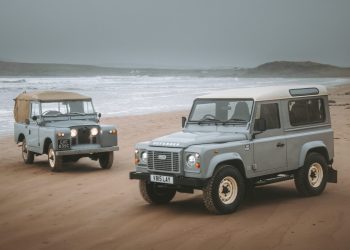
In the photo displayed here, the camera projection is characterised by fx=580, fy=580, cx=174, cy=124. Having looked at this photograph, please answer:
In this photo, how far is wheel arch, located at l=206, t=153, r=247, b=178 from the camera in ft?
27.2

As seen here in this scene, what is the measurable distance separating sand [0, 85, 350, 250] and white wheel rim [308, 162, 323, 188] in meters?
0.26

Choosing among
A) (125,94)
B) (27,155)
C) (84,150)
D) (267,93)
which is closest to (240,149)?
(267,93)

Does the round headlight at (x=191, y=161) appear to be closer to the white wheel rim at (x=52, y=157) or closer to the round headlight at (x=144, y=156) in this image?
the round headlight at (x=144, y=156)

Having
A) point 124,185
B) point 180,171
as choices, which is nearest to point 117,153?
point 124,185

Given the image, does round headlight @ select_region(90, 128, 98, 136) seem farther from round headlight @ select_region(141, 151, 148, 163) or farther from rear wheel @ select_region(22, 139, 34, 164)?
round headlight @ select_region(141, 151, 148, 163)

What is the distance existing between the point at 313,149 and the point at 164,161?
2.91 m

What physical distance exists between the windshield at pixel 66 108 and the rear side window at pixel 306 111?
6.39m

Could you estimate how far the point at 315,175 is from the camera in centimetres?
1016

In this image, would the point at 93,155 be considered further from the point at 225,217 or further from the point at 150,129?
the point at 150,129

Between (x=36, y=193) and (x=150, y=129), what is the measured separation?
10.9m

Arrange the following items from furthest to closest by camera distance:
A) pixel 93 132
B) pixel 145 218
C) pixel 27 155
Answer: pixel 27 155, pixel 93 132, pixel 145 218

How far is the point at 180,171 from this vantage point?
8.44m

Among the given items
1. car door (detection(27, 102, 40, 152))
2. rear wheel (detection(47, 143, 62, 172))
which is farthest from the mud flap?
car door (detection(27, 102, 40, 152))

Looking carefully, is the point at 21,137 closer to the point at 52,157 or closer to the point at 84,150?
the point at 52,157
